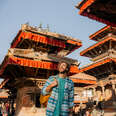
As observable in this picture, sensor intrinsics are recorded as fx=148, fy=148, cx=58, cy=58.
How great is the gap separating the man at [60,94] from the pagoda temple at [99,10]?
236 cm

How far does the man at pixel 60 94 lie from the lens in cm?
254

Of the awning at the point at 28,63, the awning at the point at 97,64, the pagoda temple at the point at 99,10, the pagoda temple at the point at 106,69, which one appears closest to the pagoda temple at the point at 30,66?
the awning at the point at 28,63

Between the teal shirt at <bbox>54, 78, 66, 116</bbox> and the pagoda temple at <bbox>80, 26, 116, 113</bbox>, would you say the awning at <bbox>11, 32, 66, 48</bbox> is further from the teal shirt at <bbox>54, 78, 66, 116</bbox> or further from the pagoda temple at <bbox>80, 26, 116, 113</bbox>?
the teal shirt at <bbox>54, 78, 66, 116</bbox>

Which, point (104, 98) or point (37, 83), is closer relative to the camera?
point (37, 83)

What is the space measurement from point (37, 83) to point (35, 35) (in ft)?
11.6

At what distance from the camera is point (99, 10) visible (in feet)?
15.0

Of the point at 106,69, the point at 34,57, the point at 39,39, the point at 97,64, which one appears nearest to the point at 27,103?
the point at 34,57

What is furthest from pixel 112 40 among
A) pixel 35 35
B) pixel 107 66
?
pixel 35 35

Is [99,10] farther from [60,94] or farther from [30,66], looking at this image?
[30,66]

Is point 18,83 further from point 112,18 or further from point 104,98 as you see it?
point 104,98

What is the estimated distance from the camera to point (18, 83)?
10297mm

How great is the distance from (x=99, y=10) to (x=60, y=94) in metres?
3.11

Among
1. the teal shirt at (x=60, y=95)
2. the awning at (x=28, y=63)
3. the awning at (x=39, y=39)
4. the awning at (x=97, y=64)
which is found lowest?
the teal shirt at (x=60, y=95)

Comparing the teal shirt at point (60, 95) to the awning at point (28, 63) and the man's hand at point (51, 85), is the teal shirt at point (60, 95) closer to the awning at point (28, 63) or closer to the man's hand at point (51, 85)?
the man's hand at point (51, 85)
